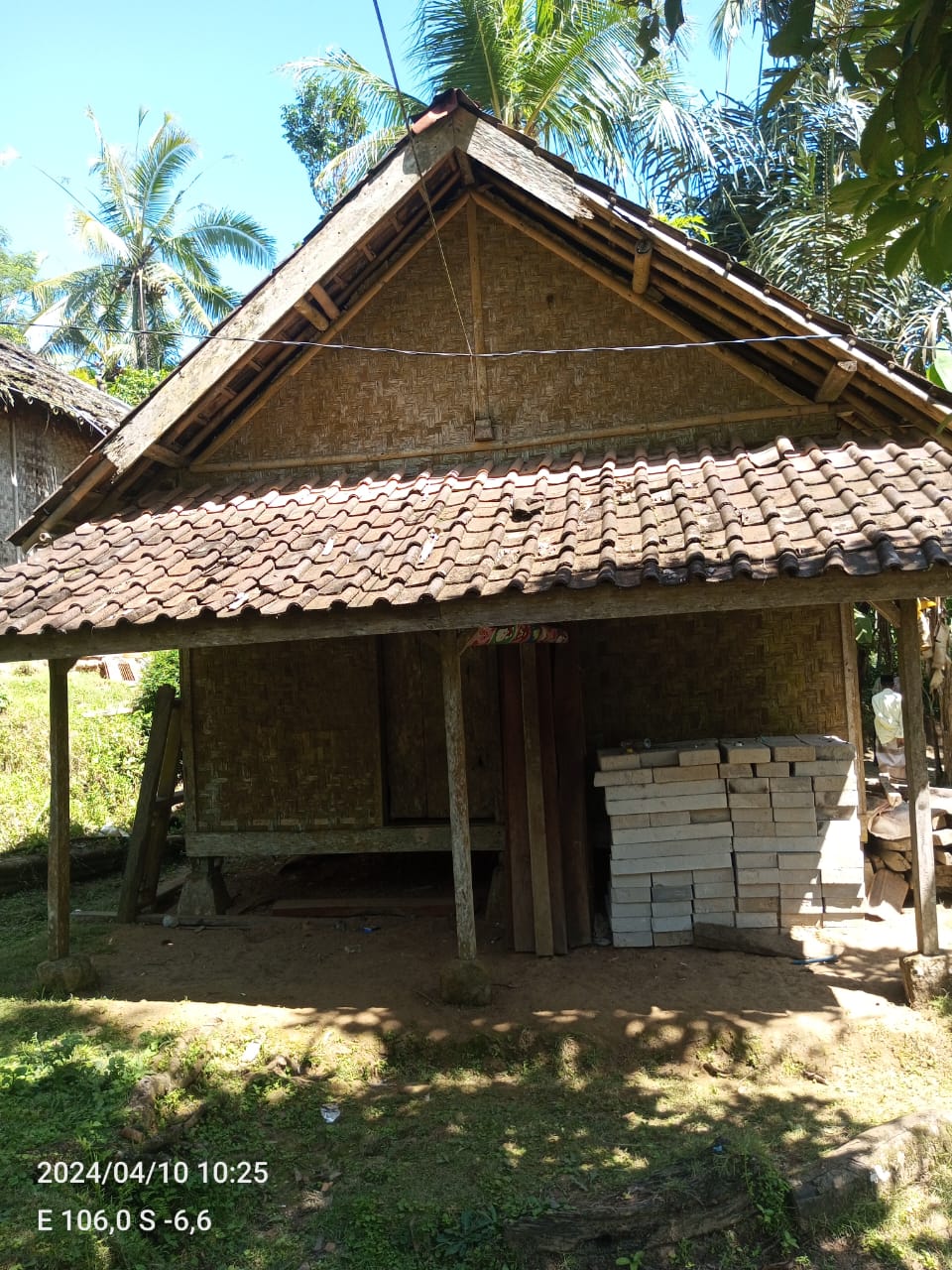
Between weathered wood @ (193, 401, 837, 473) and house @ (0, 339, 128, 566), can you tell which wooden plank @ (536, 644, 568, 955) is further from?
house @ (0, 339, 128, 566)

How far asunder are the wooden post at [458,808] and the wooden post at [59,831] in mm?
2720

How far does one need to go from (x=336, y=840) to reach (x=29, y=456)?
37.6 feet

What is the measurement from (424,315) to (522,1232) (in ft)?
20.8

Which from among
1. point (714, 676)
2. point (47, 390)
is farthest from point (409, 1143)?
point (47, 390)

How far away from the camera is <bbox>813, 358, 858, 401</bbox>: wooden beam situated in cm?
619

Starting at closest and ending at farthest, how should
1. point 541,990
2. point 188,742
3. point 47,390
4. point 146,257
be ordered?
point 541,990, point 188,742, point 47,390, point 146,257

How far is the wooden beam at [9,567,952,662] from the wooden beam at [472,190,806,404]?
98.5 inches

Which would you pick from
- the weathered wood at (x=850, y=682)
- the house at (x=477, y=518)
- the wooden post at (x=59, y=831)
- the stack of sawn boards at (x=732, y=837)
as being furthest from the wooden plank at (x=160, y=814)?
the weathered wood at (x=850, y=682)

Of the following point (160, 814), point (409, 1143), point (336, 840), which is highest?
point (160, 814)

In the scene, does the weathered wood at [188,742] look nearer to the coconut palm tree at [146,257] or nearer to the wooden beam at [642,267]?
the wooden beam at [642,267]

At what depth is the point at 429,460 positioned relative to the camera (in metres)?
7.39

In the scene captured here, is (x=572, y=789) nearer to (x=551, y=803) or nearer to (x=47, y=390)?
(x=551, y=803)

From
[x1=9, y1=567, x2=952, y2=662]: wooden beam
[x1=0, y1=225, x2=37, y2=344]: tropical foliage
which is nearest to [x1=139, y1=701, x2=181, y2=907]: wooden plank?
[x1=9, y1=567, x2=952, y2=662]: wooden beam

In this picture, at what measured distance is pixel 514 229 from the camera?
23.9 feet
